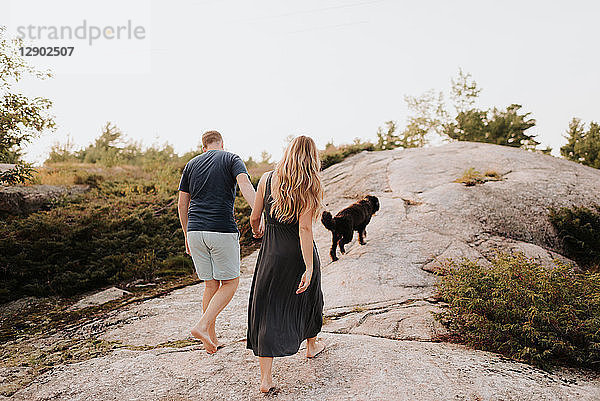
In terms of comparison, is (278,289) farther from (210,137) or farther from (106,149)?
(106,149)

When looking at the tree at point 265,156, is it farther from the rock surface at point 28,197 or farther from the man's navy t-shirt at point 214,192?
the man's navy t-shirt at point 214,192

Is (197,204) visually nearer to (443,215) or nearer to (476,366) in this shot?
(476,366)

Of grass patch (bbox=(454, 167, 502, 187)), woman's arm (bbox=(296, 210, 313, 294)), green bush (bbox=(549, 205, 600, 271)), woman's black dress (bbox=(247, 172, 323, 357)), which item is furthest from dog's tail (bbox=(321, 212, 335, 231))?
green bush (bbox=(549, 205, 600, 271))

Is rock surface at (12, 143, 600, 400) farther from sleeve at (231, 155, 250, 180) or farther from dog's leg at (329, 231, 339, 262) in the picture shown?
sleeve at (231, 155, 250, 180)

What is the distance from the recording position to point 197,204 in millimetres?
4711

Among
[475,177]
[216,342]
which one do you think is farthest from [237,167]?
[475,177]

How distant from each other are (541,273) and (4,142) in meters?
8.55

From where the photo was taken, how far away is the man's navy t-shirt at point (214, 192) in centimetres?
464

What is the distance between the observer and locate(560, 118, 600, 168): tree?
16.6m

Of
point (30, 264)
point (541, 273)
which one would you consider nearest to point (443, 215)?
point (541, 273)

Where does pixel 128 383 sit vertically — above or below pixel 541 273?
below

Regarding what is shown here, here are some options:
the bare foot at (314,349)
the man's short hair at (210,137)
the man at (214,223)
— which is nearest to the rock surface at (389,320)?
the bare foot at (314,349)

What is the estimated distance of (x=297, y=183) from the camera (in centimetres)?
388

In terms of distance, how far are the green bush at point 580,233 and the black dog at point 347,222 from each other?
173 inches
